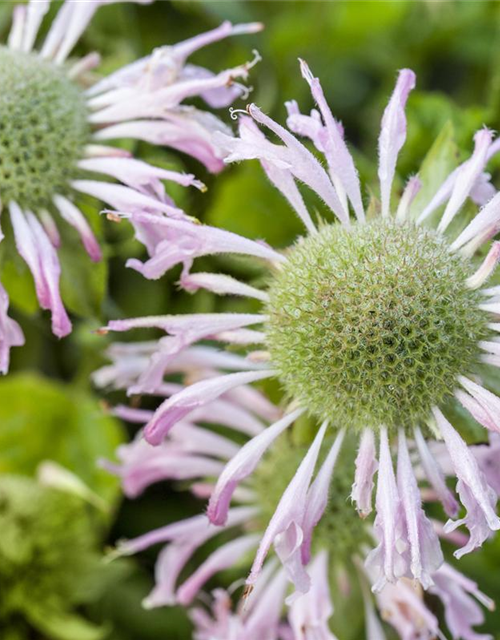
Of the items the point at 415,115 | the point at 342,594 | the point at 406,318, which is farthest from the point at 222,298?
the point at 406,318

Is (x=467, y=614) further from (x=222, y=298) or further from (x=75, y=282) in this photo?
(x=222, y=298)

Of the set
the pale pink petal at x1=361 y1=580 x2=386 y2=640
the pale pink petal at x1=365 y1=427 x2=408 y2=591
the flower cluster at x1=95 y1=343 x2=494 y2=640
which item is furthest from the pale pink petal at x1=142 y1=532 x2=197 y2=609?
the pale pink petal at x1=365 y1=427 x2=408 y2=591

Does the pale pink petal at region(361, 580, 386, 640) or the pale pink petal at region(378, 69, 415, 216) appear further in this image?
the pale pink petal at region(361, 580, 386, 640)

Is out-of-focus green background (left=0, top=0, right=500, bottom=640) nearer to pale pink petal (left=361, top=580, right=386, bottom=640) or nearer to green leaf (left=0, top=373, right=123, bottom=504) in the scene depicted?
green leaf (left=0, top=373, right=123, bottom=504)

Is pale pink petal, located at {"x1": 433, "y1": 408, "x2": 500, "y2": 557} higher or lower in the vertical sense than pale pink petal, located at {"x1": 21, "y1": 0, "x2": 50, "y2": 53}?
lower

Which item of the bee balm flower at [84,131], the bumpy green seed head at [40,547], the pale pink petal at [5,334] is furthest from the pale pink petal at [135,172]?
the bumpy green seed head at [40,547]

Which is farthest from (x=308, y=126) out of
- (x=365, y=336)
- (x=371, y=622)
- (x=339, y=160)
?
(x=371, y=622)

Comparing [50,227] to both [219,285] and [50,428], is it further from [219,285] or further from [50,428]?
[50,428]
